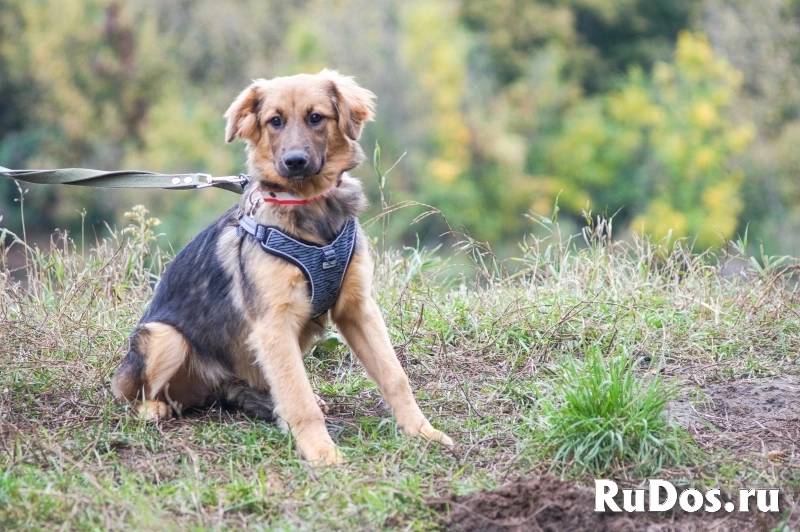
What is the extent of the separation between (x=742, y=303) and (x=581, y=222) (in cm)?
2790

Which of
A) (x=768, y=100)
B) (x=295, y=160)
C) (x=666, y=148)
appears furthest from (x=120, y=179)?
(x=768, y=100)

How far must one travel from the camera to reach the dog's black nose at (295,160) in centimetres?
439

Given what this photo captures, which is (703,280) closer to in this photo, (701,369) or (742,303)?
(742,303)

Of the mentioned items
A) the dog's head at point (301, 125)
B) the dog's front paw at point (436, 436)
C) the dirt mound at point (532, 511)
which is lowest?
the dirt mound at point (532, 511)

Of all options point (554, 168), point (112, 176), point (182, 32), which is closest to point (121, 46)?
point (182, 32)

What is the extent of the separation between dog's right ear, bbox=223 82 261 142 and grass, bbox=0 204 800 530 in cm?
135

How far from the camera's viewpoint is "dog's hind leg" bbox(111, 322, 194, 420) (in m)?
4.64

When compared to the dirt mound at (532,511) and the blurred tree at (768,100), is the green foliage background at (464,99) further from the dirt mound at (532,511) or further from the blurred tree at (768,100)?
the dirt mound at (532,511)

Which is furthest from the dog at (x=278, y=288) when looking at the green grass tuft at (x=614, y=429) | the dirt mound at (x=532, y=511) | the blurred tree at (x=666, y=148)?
the blurred tree at (x=666, y=148)

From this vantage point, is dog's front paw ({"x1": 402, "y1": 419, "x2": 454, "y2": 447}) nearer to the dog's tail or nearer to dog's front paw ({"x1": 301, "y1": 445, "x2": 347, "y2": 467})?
dog's front paw ({"x1": 301, "y1": 445, "x2": 347, "y2": 467})

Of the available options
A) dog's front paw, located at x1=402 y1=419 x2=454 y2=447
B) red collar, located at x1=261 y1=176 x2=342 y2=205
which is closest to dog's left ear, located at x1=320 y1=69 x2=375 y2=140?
red collar, located at x1=261 y1=176 x2=342 y2=205

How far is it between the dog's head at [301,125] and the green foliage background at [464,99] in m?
23.4

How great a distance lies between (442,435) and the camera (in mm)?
4312

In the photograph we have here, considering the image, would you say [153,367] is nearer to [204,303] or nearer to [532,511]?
[204,303]
